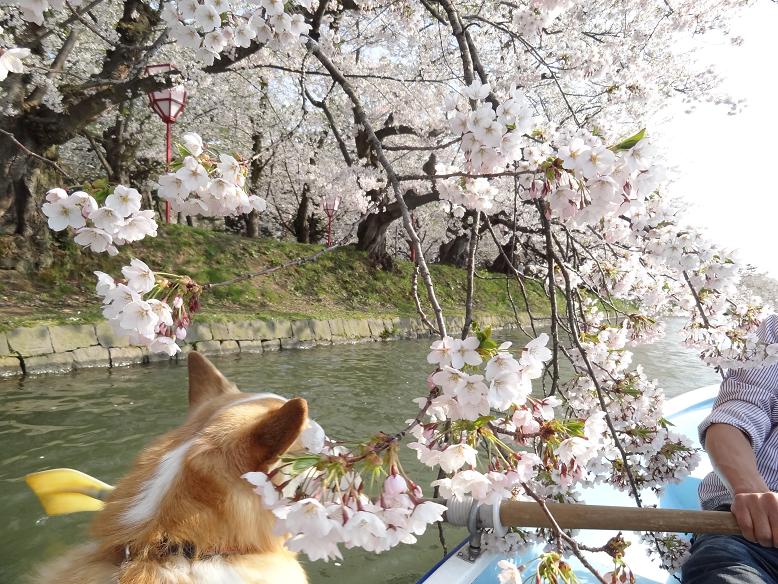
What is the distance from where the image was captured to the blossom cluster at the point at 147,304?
1.43m

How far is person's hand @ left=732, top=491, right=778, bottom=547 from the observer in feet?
5.36

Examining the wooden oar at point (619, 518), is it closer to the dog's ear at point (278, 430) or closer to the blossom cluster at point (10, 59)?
the dog's ear at point (278, 430)

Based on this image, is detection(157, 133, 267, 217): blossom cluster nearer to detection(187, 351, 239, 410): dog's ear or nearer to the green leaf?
detection(187, 351, 239, 410): dog's ear

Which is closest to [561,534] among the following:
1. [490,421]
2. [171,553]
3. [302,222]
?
[490,421]

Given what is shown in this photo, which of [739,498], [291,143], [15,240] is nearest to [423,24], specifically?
[291,143]

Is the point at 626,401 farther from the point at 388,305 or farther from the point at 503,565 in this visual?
the point at 388,305

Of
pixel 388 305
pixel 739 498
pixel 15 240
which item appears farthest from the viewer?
pixel 388 305

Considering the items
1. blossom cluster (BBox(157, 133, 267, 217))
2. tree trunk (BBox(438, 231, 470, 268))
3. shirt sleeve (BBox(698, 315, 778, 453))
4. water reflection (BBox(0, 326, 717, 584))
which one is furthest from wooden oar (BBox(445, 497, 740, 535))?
tree trunk (BBox(438, 231, 470, 268))

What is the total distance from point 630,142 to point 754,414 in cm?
145

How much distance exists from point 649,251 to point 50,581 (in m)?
2.86

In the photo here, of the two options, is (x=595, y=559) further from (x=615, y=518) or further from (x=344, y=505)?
(x=344, y=505)

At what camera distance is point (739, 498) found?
173 centimetres

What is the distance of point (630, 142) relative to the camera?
145cm

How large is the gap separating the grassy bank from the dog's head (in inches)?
276
